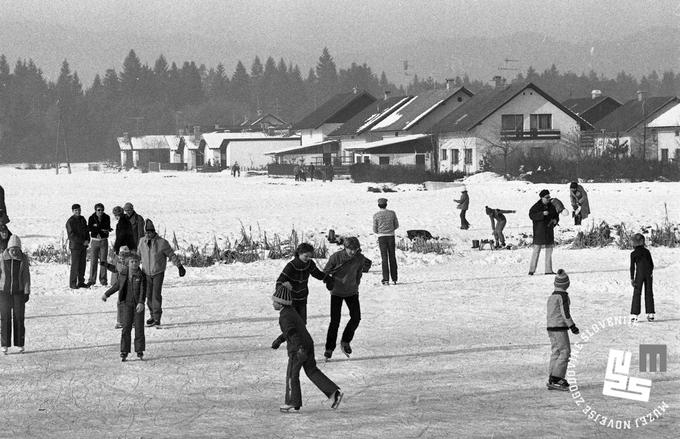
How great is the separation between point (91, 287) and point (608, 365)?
10666 millimetres

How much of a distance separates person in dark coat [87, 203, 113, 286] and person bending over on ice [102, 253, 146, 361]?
20.0ft

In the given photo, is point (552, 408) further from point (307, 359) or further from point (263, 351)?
point (263, 351)

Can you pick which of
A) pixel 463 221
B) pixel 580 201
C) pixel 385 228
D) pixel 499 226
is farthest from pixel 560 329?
pixel 463 221

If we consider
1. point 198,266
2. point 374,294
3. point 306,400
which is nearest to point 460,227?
point 198,266

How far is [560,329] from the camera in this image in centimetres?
1070

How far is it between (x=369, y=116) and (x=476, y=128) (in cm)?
1905

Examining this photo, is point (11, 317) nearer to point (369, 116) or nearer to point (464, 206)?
point (464, 206)

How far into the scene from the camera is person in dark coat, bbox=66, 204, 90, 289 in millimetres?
18906

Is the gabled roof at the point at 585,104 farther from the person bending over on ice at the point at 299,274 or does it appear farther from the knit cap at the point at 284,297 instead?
the knit cap at the point at 284,297

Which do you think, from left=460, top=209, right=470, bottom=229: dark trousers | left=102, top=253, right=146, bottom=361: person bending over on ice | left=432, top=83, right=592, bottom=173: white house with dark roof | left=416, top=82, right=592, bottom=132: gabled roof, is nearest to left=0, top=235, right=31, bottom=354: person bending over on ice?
left=102, top=253, right=146, bottom=361: person bending over on ice

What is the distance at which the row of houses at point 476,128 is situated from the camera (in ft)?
216

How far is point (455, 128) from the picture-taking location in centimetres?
6694

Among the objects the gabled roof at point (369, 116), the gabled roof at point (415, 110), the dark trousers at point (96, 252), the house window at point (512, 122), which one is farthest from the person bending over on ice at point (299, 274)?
the gabled roof at point (369, 116)

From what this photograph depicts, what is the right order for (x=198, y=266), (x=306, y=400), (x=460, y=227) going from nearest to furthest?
(x=306, y=400) < (x=198, y=266) < (x=460, y=227)
